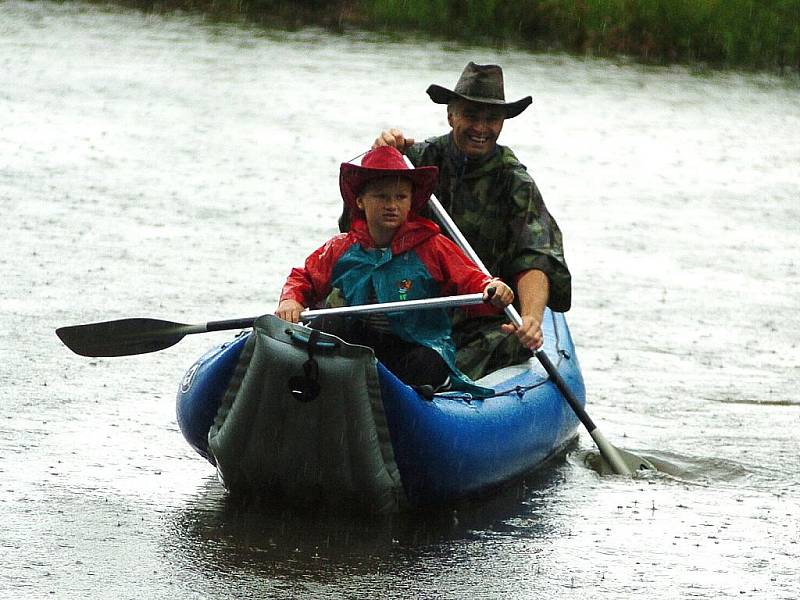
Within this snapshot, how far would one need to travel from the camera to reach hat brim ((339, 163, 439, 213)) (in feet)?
19.9

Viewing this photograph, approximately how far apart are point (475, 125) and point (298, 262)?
14.3 feet

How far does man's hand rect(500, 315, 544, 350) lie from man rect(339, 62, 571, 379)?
34 centimetres

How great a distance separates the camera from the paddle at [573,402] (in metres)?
6.72

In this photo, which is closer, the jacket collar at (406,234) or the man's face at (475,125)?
the jacket collar at (406,234)

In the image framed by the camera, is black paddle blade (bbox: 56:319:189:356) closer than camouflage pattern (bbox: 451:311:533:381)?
Yes

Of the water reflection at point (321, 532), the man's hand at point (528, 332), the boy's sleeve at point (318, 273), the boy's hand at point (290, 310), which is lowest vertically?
the water reflection at point (321, 532)

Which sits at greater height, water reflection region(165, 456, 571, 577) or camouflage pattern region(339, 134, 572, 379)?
camouflage pattern region(339, 134, 572, 379)

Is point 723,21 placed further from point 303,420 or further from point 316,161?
point 303,420

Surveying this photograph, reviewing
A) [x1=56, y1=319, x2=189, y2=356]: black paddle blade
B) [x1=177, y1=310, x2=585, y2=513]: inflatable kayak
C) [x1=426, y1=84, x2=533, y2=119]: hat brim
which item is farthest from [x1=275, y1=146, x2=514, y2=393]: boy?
[x1=426, y1=84, x2=533, y2=119]: hat brim

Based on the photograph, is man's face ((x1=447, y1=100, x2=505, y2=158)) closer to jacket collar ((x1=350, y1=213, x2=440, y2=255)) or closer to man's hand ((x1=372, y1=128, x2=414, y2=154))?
man's hand ((x1=372, y1=128, x2=414, y2=154))

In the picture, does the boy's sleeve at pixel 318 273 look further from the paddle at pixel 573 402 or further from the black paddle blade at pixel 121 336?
the paddle at pixel 573 402

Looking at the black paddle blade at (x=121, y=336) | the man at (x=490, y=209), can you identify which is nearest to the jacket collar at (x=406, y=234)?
the man at (x=490, y=209)

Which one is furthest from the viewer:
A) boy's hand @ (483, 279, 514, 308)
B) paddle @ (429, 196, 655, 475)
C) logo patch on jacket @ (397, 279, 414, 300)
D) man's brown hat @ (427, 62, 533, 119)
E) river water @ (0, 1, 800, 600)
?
man's brown hat @ (427, 62, 533, 119)

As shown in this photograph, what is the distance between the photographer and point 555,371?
6.75 m
